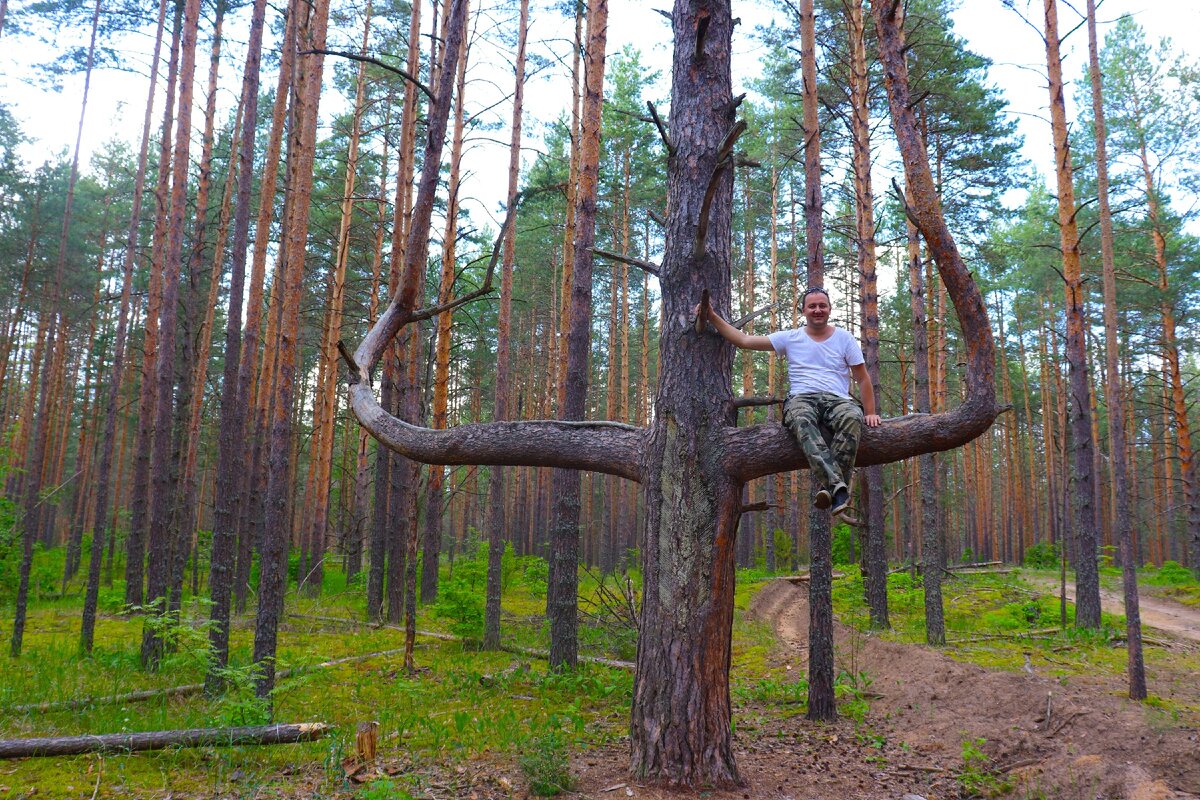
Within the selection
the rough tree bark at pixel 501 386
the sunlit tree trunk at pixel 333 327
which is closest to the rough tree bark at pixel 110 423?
the sunlit tree trunk at pixel 333 327

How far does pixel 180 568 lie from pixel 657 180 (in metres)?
19.1

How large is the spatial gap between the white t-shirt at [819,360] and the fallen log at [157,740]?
192 inches

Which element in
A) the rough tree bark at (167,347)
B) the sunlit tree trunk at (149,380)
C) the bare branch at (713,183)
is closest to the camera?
the bare branch at (713,183)

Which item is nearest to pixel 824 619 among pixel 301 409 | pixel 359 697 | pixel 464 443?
pixel 464 443

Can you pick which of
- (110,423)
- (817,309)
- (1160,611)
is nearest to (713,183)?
(817,309)

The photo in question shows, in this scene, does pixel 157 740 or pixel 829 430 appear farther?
pixel 157 740

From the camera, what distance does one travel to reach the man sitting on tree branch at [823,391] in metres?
3.96

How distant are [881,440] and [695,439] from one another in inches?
46.5

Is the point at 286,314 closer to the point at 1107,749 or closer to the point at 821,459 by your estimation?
the point at 821,459

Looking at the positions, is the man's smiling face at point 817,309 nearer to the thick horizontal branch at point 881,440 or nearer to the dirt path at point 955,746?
the thick horizontal branch at point 881,440

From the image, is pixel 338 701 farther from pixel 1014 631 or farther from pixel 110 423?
pixel 1014 631

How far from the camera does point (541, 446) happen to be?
15.8ft

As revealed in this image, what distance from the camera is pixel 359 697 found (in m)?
7.73

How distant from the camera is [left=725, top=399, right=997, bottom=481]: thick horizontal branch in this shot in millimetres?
3941
